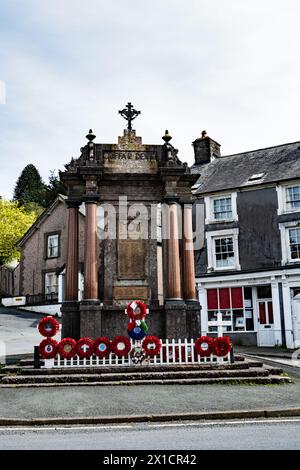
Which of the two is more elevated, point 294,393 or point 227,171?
point 227,171

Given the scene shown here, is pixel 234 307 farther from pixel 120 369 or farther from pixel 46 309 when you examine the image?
pixel 46 309

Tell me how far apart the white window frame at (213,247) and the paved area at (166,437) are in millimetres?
18354

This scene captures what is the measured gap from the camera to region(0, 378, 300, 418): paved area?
8.79 meters

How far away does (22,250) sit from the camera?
4162 centimetres

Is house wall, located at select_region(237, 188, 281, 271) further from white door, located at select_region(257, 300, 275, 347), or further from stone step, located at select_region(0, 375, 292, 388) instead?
stone step, located at select_region(0, 375, 292, 388)

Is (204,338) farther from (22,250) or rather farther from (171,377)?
(22,250)

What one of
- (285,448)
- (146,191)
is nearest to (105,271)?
(146,191)

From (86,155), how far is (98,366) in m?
6.97

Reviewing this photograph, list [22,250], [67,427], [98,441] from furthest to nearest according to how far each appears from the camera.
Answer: [22,250]
[67,427]
[98,441]

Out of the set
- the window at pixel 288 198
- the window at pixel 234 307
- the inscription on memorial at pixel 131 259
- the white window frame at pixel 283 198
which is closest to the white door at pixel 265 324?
the window at pixel 234 307

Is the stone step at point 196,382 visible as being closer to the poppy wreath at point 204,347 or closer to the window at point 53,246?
the poppy wreath at point 204,347

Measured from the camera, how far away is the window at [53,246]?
38438mm

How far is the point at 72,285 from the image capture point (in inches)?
595
